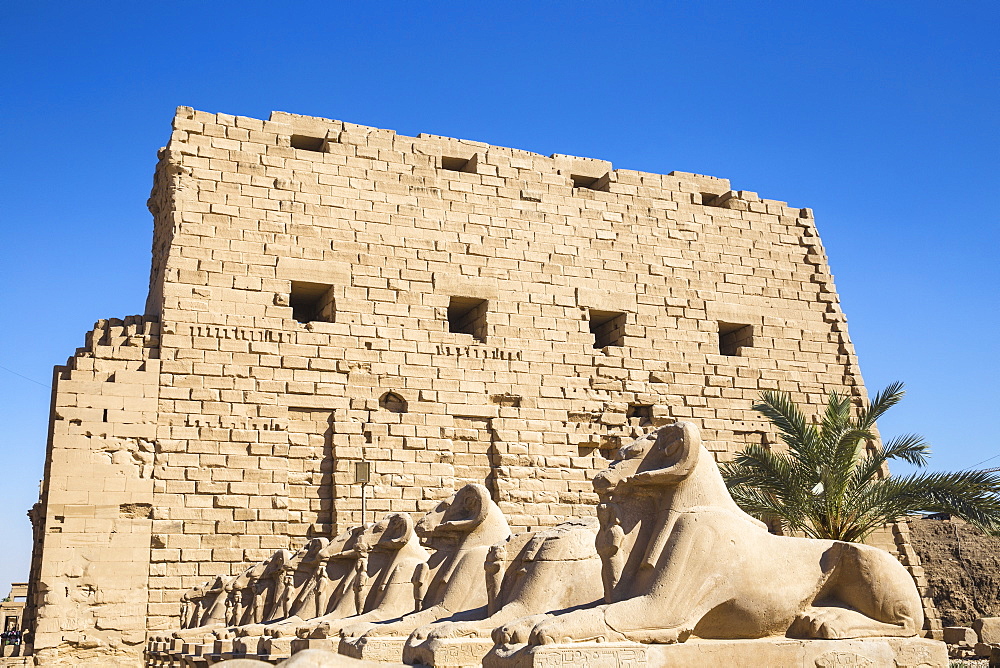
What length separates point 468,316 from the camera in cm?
1381

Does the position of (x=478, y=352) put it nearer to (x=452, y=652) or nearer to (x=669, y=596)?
(x=452, y=652)

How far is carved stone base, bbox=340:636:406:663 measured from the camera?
21.3ft

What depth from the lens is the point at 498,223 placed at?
13.7 meters

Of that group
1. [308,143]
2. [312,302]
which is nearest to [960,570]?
[312,302]

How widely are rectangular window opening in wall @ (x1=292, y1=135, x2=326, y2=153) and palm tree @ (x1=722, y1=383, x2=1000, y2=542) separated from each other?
632cm

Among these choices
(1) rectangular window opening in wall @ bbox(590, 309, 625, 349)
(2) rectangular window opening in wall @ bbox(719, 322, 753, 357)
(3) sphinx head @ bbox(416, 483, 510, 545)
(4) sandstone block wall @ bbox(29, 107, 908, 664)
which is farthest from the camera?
(2) rectangular window opening in wall @ bbox(719, 322, 753, 357)

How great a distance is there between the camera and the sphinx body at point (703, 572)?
17.1 ft

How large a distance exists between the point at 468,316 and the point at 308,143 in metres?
2.96

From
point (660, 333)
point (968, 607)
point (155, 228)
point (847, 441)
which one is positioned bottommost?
point (968, 607)

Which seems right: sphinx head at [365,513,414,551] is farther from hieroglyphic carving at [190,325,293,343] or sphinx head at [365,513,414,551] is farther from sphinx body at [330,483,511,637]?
hieroglyphic carving at [190,325,293,343]

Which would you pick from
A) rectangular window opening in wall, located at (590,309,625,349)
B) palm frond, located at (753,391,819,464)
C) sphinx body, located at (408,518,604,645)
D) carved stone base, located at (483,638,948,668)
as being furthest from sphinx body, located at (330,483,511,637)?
rectangular window opening in wall, located at (590,309,625,349)

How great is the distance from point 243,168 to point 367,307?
2219mm

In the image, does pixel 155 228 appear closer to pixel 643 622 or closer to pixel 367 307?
pixel 367 307

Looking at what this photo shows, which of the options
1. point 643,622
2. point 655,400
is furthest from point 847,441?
point 643,622
